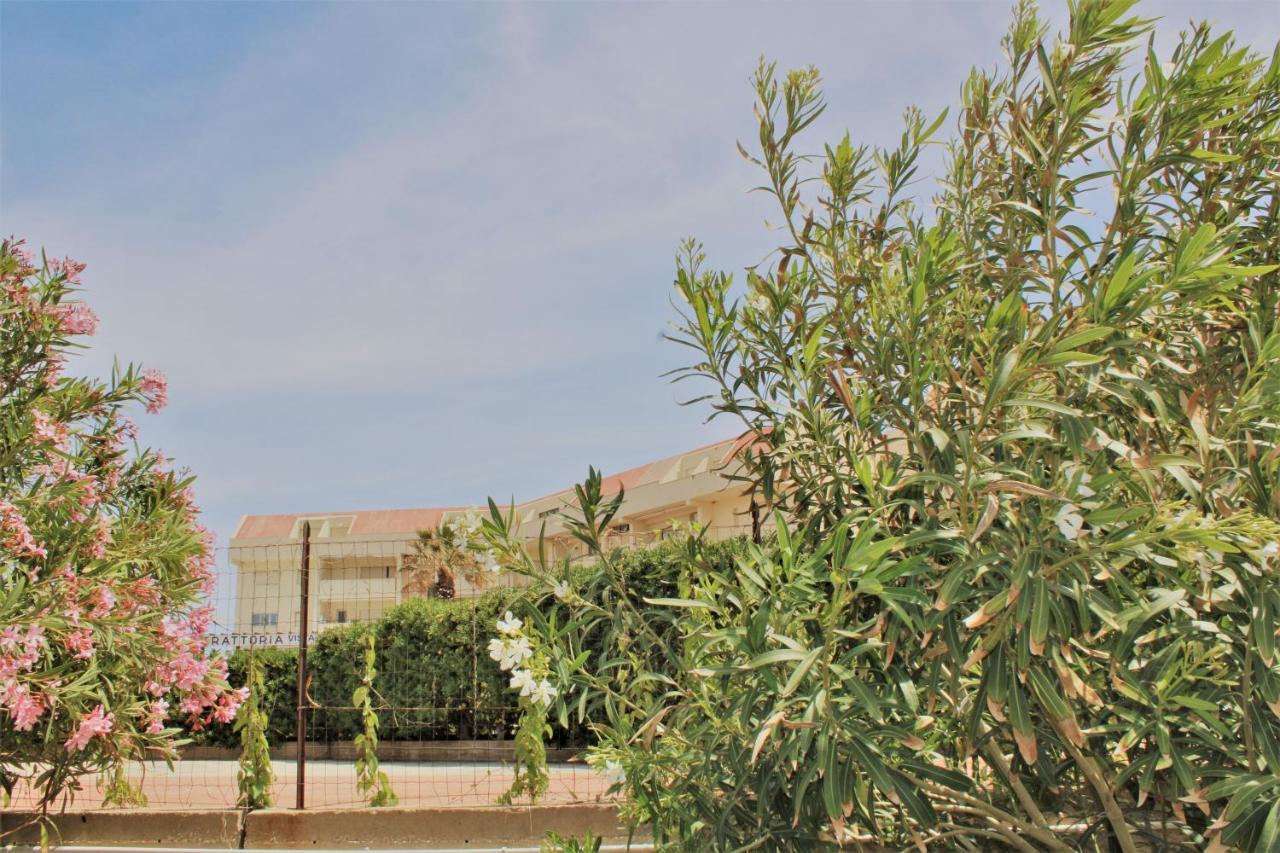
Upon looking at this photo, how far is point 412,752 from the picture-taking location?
1188cm

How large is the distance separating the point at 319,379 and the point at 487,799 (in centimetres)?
400

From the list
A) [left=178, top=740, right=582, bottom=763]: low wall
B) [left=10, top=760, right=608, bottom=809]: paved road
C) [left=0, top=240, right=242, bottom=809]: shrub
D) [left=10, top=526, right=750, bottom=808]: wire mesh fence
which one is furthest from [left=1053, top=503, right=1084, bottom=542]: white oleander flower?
[left=178, top=740, right=582, bottom=763]: low wall

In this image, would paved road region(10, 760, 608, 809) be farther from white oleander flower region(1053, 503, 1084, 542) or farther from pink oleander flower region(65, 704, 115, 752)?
white oleander flower region(1053, 503, 1084, 542)

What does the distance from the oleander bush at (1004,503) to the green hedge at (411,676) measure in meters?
8.25

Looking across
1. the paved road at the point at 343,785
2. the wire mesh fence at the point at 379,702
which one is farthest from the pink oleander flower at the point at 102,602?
the wire mesh fence at the point at 379,702

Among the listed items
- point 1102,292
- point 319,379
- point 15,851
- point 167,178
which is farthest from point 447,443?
point 1102,292

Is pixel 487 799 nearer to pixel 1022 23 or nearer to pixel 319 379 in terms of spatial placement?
pixel 319 379

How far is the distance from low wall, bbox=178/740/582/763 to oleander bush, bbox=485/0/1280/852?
860cm

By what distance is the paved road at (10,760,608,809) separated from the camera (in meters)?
7.32

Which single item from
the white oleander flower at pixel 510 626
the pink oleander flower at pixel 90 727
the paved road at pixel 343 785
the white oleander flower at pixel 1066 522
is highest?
the white oleander flower at pixel 1066 522

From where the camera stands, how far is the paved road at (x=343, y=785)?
7.32 metres

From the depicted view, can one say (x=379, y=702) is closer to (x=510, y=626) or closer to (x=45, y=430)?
(x=45, y=430)

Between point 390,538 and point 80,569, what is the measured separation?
3789cm

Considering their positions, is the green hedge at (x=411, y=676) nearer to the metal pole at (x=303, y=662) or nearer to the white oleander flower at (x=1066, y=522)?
the metal pole at (x=303, y=662)
